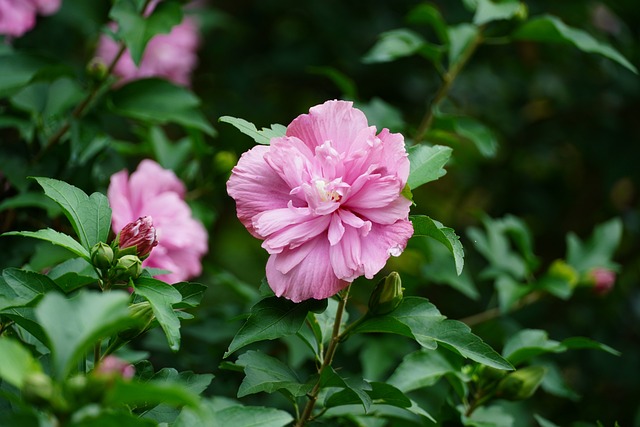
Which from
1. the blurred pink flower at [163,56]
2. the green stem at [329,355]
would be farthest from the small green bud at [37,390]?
the blurred pink flower at [163,56]

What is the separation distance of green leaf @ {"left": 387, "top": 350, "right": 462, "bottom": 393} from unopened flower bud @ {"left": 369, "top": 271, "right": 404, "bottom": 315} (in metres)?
0.22

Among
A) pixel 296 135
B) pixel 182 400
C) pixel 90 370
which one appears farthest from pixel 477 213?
pixel 182 400

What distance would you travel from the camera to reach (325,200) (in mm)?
921

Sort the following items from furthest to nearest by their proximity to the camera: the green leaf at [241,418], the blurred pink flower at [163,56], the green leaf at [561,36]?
the blurred pink flower at [163,56] < the green leaf at [561,36] < the green leaf at [241,418]

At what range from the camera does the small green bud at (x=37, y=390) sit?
642 mm

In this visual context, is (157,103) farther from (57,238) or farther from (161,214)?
(57,238)

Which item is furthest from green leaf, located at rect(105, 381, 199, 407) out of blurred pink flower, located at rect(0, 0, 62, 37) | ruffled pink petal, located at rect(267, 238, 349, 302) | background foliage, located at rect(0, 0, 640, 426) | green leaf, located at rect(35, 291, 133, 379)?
blurred pink flower, located at rect(0, 0, 62, 37)

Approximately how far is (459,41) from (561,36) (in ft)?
0.69

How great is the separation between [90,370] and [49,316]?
0.30 metres

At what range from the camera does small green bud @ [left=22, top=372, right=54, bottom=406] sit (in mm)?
642

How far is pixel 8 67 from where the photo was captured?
1486mm

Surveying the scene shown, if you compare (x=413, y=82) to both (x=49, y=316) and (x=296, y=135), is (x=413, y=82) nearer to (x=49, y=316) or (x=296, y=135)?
(x=296, y=135)

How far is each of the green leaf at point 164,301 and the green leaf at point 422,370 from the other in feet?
1.34

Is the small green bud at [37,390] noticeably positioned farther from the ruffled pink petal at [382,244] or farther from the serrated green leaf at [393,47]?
the serrated green leaf at [393,47]
